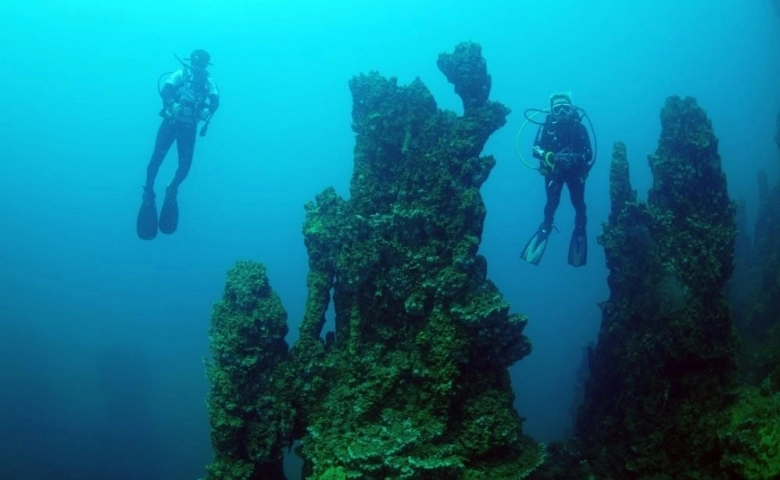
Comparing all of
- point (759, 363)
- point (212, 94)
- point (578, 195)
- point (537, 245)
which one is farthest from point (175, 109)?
point (759, 363)

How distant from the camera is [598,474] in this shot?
7.26 meters

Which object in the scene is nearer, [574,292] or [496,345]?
[496,345]

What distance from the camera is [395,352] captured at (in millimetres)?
6465

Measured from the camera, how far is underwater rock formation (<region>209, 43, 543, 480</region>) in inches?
224

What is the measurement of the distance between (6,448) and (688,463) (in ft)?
118

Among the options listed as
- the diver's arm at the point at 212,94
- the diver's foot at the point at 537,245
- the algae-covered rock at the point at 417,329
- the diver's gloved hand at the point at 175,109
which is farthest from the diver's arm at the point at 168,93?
the diver's foot at the point at 537,245

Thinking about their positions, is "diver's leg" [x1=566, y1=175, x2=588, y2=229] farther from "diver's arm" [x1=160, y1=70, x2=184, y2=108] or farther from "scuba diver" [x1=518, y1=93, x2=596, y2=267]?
"diver's arm" [x1=160, y1=70, x2=184, y2=108]

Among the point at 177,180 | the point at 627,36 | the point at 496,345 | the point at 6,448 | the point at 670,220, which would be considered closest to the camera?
the point at 496,345

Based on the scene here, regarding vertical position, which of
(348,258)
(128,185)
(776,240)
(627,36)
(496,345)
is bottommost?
(496,345)

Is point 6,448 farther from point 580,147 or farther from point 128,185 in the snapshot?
point 128,185

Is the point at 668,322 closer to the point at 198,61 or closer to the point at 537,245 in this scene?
the point at 537,245

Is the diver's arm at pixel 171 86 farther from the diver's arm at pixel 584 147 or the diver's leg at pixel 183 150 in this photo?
the diver's arm at pixel 584 147

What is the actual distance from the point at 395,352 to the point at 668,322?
414 cm

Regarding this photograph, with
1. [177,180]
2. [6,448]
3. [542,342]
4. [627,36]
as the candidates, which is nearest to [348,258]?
[177,180]
